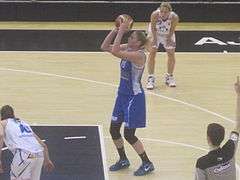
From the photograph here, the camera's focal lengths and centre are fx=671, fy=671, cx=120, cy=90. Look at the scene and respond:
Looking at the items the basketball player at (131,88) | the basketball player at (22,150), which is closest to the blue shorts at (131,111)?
the basketball player at (131,88)

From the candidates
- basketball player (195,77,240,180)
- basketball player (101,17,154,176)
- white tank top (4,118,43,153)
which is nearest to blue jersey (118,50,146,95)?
basketball player (101,17,154,176)

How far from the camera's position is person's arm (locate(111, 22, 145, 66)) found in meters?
7.98

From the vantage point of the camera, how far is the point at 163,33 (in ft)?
41.5

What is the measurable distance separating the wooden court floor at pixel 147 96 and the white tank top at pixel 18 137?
187cm

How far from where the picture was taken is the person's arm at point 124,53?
7977 millimetres

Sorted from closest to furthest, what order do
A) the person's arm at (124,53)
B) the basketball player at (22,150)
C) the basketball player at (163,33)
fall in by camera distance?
the basketball player at (22,150)
the person's arm at (124,53)
the basketball player at (163,33)

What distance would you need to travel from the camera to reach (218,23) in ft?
62.0

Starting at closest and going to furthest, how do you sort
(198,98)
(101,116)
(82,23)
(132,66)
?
(132,66)
(101,116)
(198,98)
(82,23)

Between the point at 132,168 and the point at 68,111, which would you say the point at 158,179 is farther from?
the point at 68,111

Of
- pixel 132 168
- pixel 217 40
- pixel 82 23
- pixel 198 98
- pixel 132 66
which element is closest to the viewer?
pixel 132 66

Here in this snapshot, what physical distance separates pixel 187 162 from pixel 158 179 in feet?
2.55

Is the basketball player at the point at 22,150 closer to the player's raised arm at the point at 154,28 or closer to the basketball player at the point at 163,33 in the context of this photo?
the basketball player at the point at 163,33

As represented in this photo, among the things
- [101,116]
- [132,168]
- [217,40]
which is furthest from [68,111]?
[217,40]

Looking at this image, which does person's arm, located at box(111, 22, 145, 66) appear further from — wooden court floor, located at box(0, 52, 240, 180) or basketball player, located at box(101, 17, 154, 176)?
wooden court floor, located at box(0, 52, 240, 180)
